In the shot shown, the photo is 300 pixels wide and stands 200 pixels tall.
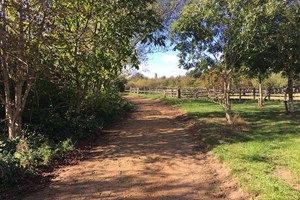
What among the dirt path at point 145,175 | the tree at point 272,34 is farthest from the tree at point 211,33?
the dirt path at point 145,175

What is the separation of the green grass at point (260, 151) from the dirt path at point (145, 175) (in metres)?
0.31

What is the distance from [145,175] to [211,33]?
6.31m

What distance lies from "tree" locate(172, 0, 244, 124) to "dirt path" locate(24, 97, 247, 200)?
3175 mm

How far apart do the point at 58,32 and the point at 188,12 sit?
4600 mm

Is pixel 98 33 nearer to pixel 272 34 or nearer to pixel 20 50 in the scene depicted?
pixel 20 50

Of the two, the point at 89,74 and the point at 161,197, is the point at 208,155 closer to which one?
the point at 161,197

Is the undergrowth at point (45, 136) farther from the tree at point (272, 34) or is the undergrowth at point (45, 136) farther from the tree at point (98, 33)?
the tree at point (272, 34)

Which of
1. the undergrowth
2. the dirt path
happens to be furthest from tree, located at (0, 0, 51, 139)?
the dirt path

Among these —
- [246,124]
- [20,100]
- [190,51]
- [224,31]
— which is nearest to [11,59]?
[20,100]

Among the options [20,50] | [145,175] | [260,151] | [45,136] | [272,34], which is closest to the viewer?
[145,175]

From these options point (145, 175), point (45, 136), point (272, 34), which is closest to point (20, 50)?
point (45, 136)

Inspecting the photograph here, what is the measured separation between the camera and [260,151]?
25.0ft

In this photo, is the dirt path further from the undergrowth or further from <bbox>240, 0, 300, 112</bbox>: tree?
<bbox>240, 0, 300, 112</bbox>: tree

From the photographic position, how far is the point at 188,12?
1114cm
